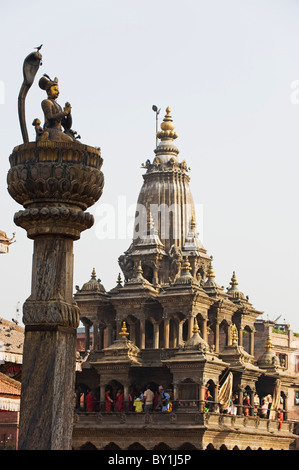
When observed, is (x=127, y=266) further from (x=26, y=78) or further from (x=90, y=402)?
(x=26, y=78)

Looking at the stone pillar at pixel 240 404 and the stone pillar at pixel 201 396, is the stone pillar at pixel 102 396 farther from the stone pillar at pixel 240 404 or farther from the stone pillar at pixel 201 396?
the stone pillar at pixel 240 404

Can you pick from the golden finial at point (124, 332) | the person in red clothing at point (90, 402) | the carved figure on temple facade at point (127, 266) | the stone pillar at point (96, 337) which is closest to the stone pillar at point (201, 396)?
the golden finial at point (124, 332)

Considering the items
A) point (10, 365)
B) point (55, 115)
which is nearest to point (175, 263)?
point (10, 365)

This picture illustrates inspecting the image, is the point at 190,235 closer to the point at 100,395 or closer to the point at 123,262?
the point at 123,262

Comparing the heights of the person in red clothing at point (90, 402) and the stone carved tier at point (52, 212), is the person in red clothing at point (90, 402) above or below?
above

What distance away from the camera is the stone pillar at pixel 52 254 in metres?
15.5

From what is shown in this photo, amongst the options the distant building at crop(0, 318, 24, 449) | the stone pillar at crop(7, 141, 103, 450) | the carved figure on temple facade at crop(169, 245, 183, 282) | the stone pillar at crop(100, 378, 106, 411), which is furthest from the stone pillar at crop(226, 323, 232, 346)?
the stone pillar at crop(7, 141, 103, 450)

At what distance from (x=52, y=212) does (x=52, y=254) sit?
60cm

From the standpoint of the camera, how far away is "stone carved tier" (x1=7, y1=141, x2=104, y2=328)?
15789mm

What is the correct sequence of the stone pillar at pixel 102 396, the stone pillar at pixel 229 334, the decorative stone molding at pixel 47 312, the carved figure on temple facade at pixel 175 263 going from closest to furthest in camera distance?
the decorative stone molding at pixel 47 312
the stone pillar at pixel 102 396
the stone pillar at pixel 229 334
the carved figure on temple facade at pixel 175 263

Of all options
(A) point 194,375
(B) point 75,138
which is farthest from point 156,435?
(B) point 75,138

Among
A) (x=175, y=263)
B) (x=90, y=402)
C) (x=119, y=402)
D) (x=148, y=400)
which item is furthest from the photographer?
→ (x=175, y=263)

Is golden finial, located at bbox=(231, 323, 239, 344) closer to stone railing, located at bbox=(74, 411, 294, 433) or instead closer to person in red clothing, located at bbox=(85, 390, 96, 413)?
stone railing, located at bbox=(74, 411, 294, 433)

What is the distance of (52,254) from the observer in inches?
627
